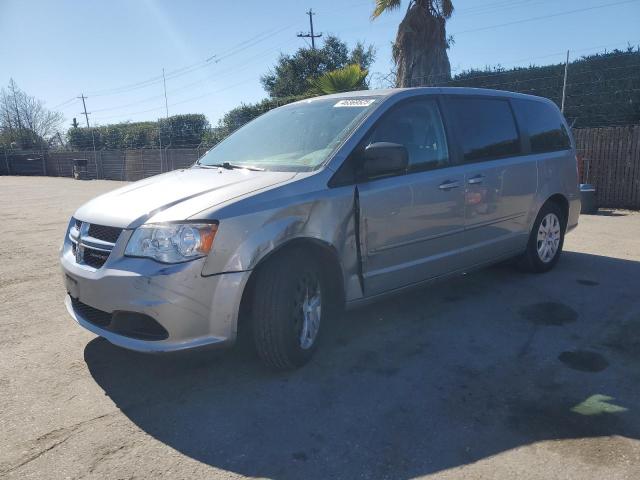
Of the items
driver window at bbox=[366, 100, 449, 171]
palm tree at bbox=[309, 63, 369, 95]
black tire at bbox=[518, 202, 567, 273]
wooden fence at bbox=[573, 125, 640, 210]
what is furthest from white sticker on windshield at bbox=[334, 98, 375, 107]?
palm tree at bbox=[309, 63, 369, 95]

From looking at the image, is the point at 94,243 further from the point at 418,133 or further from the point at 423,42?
the point at 423,42

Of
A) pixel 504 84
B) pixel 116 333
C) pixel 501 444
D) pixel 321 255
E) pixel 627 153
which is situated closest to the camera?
pixel 501 444

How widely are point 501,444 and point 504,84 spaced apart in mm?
12093

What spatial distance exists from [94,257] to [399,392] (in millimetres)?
2032

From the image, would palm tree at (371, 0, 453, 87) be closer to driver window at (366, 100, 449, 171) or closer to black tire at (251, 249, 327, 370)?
driver window at (366, 100, 449, 171)

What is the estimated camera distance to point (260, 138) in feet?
14.0

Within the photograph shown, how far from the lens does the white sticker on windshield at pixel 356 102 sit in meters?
3.91

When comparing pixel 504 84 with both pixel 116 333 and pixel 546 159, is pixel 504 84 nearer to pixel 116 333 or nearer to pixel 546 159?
pixel 546 159

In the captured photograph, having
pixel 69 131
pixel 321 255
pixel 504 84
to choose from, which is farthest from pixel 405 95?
pixel 69 131

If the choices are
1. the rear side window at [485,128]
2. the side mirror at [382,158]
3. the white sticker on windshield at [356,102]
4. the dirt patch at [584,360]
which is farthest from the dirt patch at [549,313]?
the white sticker on windshield at [356,102]

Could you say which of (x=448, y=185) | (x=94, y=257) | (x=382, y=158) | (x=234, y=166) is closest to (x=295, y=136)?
(x=234, y=166)

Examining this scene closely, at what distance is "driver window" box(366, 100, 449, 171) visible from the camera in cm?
384

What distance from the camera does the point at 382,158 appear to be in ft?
11.3

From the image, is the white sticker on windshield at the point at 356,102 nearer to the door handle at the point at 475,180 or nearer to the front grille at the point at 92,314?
the door handle at the point at 475,180
